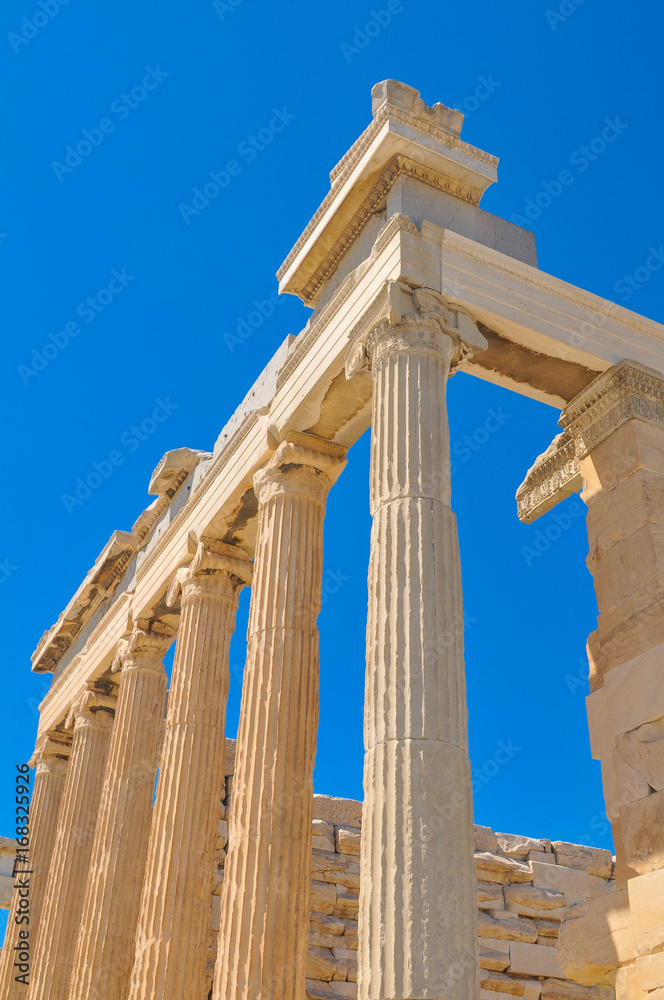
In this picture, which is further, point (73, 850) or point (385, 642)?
point (73, 850)

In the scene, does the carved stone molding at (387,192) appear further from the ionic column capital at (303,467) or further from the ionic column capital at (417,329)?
the ionic column capital at (303,467)

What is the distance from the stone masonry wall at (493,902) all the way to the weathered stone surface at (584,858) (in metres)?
0.03

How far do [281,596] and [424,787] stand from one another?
6080 millimetres

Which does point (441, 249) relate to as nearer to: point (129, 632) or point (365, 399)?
point (365, 399)

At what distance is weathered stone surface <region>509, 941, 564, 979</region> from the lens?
22.7 meters

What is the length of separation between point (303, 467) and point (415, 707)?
6.94m

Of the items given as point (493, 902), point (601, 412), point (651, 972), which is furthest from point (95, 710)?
point (651, 972)

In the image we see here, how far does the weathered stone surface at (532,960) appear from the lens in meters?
22.7

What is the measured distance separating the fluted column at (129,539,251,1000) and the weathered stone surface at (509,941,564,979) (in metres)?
8.91

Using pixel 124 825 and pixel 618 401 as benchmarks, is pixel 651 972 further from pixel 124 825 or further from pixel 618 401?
pixel 124 825

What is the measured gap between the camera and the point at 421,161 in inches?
605

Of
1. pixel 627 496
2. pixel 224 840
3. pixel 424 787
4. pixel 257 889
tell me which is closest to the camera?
pixel 424 787

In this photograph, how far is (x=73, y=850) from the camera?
80.7 ft

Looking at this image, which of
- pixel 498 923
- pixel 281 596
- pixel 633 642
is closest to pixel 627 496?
pixel 633 642
